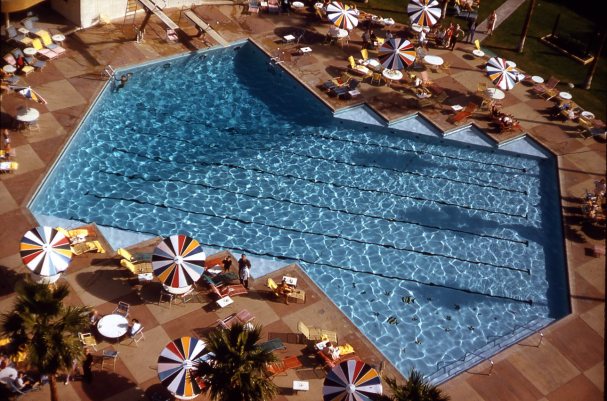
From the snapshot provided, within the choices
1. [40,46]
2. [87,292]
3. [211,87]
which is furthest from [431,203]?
[40,46]

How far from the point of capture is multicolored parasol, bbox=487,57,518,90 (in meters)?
29.8

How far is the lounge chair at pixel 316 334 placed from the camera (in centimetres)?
1983

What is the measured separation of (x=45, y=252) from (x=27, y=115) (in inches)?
330

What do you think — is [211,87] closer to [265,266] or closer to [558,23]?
[265,266]

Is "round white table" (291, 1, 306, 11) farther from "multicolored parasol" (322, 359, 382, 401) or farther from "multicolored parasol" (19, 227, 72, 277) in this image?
"multicolored parasol" (322, 359, 382, 401)

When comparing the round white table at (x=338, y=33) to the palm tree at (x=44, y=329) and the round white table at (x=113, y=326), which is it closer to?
the round white table at (x=113, y=326)

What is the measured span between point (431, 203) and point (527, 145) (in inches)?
254

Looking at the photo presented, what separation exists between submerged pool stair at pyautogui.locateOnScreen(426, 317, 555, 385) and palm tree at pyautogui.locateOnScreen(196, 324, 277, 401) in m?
7.05

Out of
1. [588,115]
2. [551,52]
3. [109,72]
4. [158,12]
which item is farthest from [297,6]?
[588,115]

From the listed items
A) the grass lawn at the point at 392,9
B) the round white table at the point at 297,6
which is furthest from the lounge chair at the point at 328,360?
the grass lawn at the point at 392,9

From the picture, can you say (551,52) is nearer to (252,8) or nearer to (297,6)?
(297,6)

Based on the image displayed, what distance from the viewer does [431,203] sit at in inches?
1040

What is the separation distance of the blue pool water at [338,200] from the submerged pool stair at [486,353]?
7.7 inches

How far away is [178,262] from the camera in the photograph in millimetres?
19734
